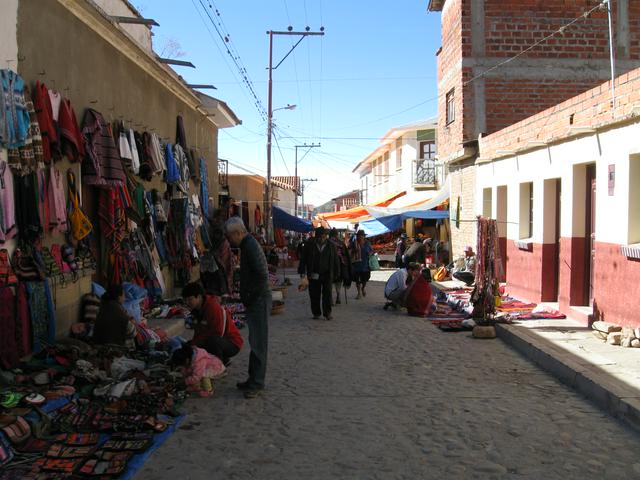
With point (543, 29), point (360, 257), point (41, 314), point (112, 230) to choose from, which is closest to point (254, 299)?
point (41, 314)

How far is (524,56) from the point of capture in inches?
674

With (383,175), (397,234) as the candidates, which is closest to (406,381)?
(397,234)

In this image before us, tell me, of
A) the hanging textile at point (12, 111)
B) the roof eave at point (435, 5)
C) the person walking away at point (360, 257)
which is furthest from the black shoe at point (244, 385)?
the roof eave at point (435, 5)

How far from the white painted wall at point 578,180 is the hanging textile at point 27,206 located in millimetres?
7266

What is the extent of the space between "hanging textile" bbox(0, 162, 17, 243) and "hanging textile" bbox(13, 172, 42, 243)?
0.48 feet

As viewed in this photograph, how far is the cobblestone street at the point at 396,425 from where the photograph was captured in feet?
14.3

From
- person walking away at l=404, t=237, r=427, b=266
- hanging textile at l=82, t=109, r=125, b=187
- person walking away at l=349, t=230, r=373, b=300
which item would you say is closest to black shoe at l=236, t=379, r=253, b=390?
hanging textile at l=82, t=109, r=125, b=187

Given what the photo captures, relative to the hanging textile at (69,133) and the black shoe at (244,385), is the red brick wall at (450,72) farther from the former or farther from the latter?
the black shoe at (244,385)

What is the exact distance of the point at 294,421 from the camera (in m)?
5.38

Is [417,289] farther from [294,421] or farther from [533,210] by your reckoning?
[294,421]

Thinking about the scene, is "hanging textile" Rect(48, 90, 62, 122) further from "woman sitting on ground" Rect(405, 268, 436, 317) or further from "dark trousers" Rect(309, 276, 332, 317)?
"woman sitting on ground" Rect(405, 268, 436, 317)

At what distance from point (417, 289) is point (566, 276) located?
2699mm

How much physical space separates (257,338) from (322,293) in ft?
17.2

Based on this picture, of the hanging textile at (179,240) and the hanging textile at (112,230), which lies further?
the hanging textile at (179,240)
